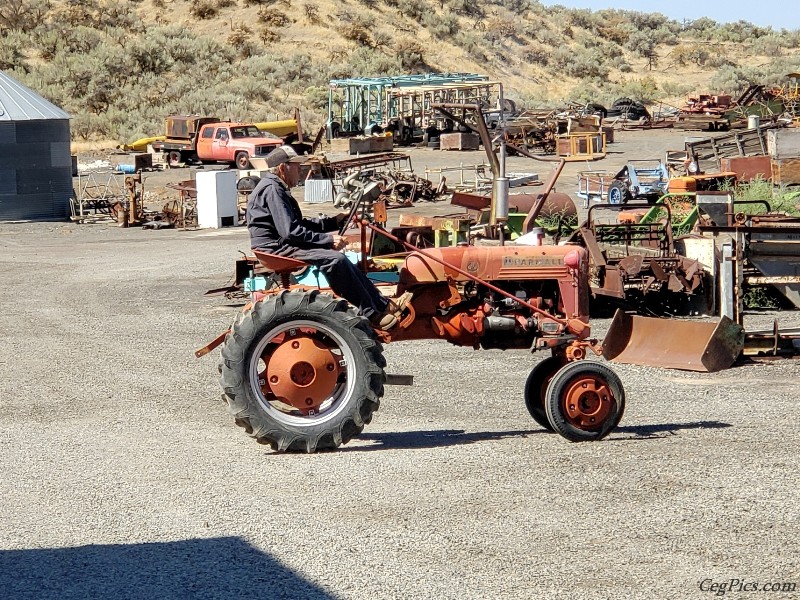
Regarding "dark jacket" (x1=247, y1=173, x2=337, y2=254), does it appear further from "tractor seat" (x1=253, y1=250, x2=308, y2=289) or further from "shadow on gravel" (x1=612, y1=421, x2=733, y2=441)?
"shadow on gravel" (x1=612, y1=421, x2=733, y2=441)

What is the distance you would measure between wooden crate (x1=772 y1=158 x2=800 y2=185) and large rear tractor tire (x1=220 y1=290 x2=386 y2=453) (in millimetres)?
18507

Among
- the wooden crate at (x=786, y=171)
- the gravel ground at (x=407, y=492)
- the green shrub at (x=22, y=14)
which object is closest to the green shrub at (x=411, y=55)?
the green shrub at (x=22, y=14)

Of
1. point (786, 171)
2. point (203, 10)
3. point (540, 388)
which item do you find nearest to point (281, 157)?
point (540, 388)

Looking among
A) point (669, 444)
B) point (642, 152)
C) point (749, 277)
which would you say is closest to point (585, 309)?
point (669, 444)

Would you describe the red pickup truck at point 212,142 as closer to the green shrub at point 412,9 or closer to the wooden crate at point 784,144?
the wooden crate at point 784,144

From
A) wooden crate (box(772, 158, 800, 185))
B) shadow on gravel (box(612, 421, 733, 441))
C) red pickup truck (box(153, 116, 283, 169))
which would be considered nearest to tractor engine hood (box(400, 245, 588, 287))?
shadow on gravel (box(612, 421, 733, 441))

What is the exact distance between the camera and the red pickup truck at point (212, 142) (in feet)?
128

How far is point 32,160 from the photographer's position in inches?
1160

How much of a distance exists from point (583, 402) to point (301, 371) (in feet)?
6.37

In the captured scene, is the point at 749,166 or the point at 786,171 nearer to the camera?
the point at 786,171

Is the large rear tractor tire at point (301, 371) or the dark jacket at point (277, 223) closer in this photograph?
the large rear tractor tire at point (301, 371)

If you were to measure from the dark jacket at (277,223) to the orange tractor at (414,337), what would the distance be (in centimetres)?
14

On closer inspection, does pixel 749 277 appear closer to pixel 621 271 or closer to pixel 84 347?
pixel 621 271

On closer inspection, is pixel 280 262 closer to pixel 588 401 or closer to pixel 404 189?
pixel 588 401
